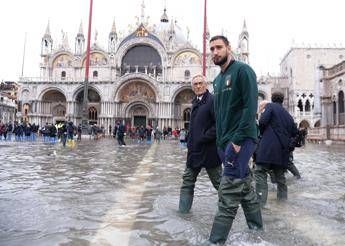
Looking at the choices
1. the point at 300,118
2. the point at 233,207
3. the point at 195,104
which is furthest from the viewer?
the point at 300,118

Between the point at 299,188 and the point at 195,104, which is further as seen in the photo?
the point at 299,188

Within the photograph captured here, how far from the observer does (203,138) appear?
4.38m

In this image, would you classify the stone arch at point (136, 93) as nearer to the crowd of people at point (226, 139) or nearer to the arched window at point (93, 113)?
the arched window at point (93, 113)

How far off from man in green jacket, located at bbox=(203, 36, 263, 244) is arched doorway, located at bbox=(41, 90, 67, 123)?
151ft

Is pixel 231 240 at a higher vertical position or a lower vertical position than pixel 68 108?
lower

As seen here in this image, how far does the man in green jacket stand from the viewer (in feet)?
10.6

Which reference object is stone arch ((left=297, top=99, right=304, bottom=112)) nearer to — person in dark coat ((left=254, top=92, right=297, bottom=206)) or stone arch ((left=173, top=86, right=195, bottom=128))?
Result: stone arch ((left=173, top=86, right=195, bottom=128))

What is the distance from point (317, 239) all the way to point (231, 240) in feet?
2.79

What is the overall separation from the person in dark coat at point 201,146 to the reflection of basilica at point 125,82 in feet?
130

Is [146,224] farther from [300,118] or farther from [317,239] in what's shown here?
[300,118]

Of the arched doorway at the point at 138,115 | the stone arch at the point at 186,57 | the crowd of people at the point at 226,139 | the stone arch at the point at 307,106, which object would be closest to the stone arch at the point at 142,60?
the stone arch at the point at 186,57

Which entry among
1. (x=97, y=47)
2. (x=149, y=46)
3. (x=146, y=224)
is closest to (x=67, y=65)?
(x=97, y=47)

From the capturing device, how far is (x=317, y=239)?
139 inches

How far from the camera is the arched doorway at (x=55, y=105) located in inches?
1860
